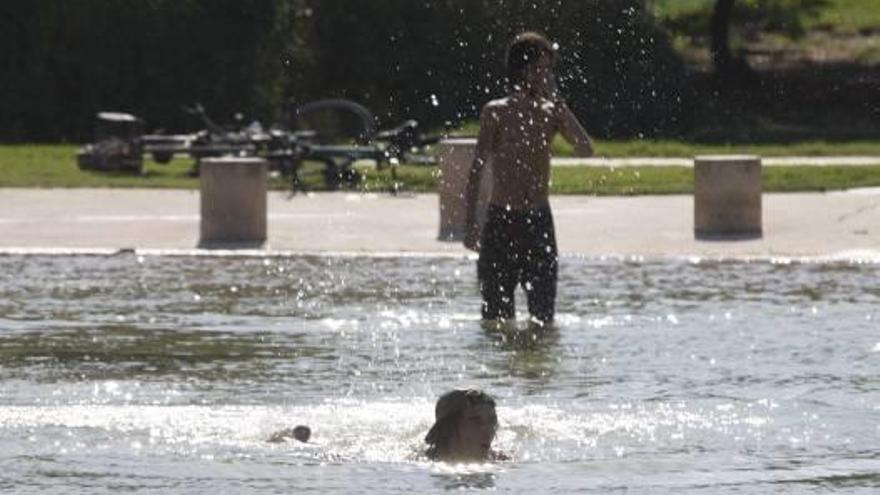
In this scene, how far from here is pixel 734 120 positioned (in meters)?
42.6

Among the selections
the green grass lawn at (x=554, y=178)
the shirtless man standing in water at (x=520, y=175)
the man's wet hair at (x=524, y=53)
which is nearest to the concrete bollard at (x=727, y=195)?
the green grass lawn at (x=554, y=178)

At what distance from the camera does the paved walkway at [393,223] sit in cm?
2194

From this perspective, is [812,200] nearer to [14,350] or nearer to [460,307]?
[460,307]

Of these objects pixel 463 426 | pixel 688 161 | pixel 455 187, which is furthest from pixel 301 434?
pixel 688 161

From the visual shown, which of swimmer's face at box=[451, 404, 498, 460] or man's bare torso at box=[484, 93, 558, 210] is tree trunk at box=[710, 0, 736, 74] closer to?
man's bare torso at box=[484, 93, 558, 210]

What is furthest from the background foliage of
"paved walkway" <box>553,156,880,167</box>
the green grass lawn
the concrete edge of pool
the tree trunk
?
the concrete edge of pool

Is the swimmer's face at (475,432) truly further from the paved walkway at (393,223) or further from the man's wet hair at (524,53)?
the paved walkway at (393,223)

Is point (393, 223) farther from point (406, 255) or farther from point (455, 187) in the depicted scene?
point (406, 255)

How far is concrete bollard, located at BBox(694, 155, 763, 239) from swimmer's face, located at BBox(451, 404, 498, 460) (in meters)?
11.6

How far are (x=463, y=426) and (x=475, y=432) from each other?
0.06 meters

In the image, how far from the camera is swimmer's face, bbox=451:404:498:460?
11.2 metres

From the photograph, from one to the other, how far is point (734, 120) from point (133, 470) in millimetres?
31935

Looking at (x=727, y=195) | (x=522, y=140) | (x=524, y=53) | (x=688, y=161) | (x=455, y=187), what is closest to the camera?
(x=524, y=53)

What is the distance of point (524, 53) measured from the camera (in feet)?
50.2
